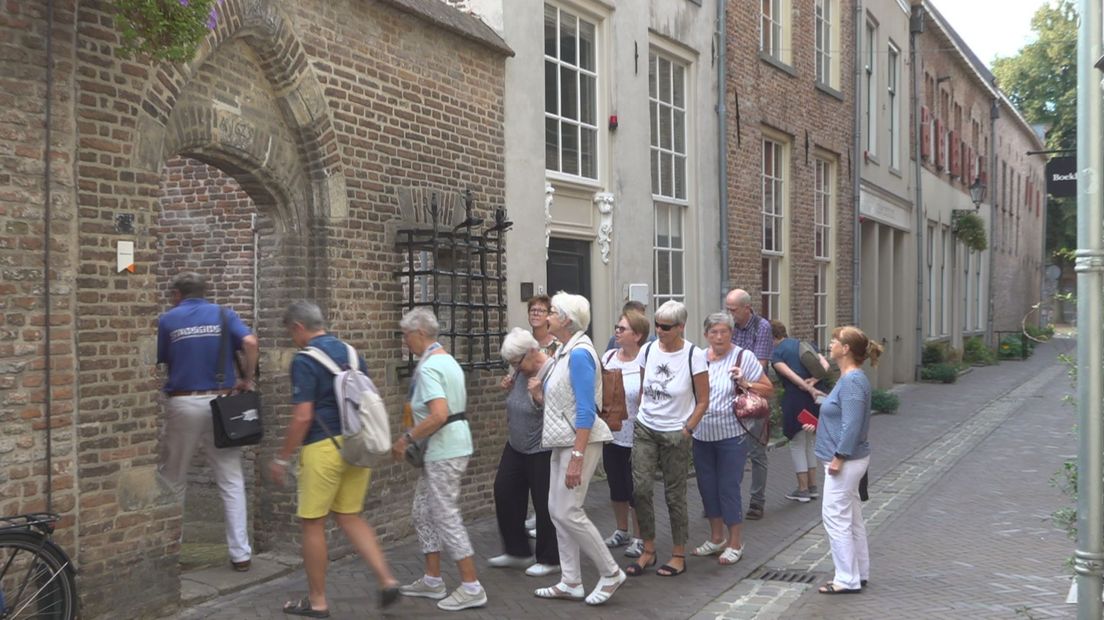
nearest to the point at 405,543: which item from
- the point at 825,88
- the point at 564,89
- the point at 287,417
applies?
the point at 287,417

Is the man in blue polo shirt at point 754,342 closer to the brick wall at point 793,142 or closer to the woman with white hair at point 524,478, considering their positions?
the woman with white hair at point 524,478

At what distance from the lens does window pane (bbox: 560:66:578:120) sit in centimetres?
1034

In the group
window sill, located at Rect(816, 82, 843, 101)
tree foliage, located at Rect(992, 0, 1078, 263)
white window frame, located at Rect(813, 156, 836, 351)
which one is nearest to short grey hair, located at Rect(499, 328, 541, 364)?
white window frame, located at Rect(813, 156, 836, 351)

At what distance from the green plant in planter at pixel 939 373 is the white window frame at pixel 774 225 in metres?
8.43

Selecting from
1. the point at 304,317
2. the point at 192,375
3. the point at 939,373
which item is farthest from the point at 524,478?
the point at 939,373

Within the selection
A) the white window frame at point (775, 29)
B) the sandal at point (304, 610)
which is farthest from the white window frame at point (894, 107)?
the sandal at point (304, 610)

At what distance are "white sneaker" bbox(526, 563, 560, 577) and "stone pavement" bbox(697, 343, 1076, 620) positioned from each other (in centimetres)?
110

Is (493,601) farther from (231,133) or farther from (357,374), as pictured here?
(231,133)

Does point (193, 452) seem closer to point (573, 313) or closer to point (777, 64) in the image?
point (573, 313)

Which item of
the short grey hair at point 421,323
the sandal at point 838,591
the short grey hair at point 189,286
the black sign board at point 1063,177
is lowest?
the sandal at point 838,591

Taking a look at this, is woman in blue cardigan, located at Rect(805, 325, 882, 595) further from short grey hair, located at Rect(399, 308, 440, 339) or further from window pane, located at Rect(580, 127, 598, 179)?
window pane, located at Rect(580, 127, 598, 179)

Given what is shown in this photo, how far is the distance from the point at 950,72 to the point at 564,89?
20138 millimetres

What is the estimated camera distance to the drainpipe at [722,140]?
1340cm

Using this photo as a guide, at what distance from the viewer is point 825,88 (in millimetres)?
17375
